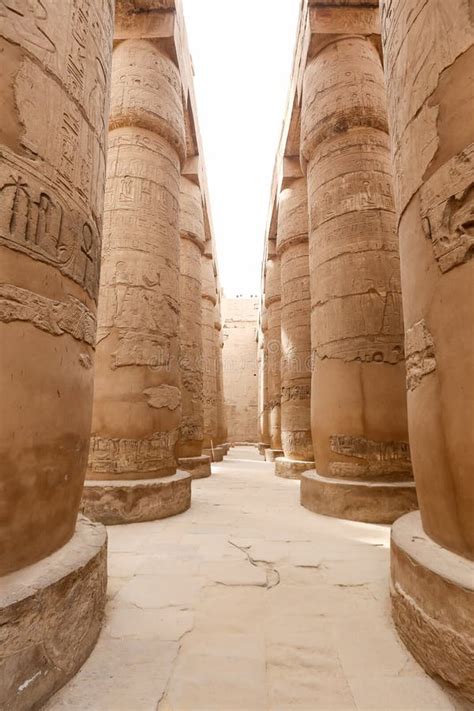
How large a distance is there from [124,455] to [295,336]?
4.66 meters

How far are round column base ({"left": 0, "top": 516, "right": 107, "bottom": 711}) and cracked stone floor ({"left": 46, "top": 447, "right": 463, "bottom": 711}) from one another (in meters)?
0.09

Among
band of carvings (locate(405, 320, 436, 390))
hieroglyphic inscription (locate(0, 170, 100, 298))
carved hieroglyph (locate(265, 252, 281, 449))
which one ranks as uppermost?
carved hieroglyph (locate(265, 252, 281, 449))

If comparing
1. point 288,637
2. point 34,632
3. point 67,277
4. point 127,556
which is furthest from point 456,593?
point 127,556

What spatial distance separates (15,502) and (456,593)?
172 centimetres

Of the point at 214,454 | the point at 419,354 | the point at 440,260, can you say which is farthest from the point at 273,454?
the point at 440,260

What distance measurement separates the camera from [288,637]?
1945 mm

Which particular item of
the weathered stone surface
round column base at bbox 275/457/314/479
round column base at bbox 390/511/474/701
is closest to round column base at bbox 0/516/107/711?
round column base at bbox 390/511/474/701

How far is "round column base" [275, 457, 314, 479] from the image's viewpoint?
7465 millimetres

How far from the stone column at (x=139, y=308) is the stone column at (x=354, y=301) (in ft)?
5.81

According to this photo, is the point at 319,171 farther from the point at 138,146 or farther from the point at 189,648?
the point at 189,648

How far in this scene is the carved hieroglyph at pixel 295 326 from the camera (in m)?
7.65

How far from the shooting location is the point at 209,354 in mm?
12383

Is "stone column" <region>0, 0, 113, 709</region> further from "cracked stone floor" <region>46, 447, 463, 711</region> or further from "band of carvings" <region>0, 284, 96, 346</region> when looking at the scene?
"cracked stone floor" <region>46, 447, 463, 711</region>

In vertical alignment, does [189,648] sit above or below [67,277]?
below
